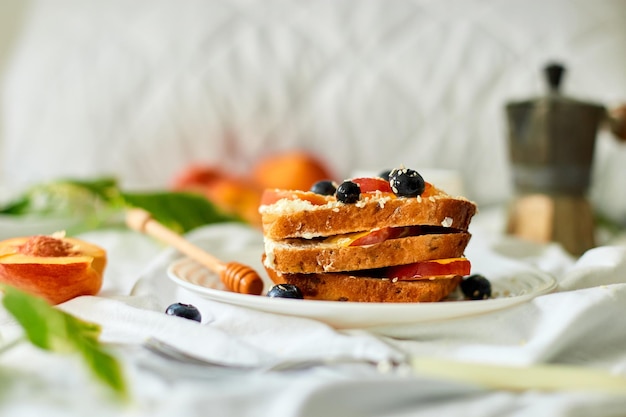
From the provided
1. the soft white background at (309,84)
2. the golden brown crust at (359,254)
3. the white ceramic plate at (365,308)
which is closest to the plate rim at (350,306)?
the white ceramic plate at (365,308)

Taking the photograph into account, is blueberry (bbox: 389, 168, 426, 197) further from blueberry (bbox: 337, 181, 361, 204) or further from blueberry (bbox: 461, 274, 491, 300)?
blueberry (bbox: 461, 274, 491, 300)

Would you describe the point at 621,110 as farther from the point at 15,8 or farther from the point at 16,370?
the point at 15,8

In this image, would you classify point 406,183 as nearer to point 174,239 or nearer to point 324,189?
point 324,189

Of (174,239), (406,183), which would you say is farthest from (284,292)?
(174,239)

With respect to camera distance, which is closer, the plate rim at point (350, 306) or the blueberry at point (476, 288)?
the plate rim at point (350, 306)

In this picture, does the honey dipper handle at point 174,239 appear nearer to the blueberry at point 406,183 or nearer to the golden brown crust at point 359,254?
the golden brown crust at point 359,254
